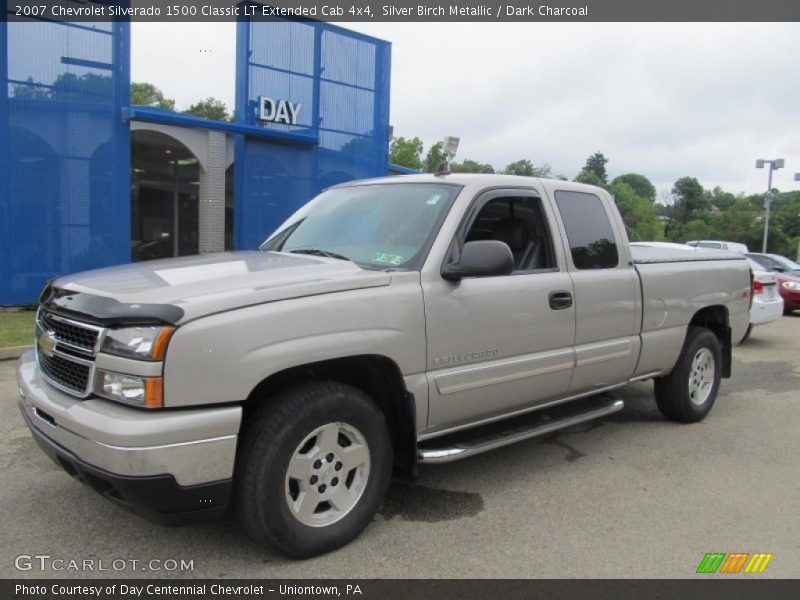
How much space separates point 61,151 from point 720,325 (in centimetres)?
1081

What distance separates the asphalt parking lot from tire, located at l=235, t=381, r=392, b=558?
0.16 m

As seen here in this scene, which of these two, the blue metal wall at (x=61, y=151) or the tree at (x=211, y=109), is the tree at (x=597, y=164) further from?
the blue metal wall at (x=61, y=151)

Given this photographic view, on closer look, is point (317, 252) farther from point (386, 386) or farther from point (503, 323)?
point (503, 323)

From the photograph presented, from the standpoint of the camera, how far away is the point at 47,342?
3.25 m

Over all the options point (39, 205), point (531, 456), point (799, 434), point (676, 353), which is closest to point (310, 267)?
point (531, 456)

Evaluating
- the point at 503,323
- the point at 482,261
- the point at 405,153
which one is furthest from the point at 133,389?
the point at 405,153

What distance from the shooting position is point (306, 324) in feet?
9.98

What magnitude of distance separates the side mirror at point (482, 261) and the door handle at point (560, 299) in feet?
2.47

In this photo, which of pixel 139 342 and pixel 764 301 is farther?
pixel 764 301

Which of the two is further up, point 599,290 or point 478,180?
point 478,180

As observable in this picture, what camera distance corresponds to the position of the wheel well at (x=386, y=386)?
3354mm

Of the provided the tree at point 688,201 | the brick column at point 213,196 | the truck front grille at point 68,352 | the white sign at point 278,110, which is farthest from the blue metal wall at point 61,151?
the tree at point 688,201

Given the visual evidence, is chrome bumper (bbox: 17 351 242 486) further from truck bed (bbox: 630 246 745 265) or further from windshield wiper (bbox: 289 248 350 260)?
truck bed (bbox: 630 246 745 265)

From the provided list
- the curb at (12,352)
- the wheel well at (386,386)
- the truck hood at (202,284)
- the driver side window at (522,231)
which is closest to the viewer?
the truck hood at (202,284)
